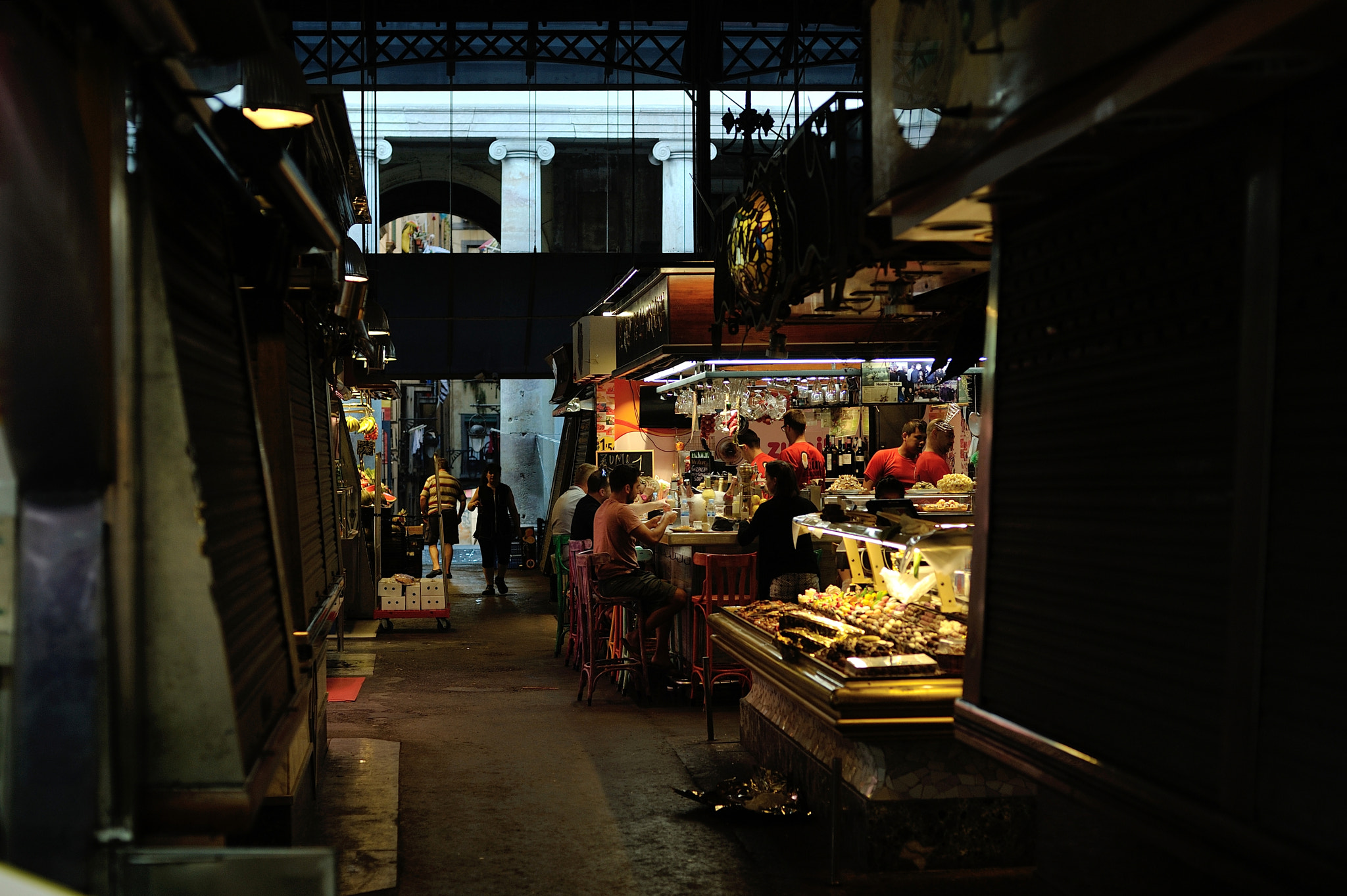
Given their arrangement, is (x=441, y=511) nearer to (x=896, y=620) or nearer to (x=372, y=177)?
(x=372, y=177)

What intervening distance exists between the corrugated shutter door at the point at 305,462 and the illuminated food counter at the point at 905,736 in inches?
97.3

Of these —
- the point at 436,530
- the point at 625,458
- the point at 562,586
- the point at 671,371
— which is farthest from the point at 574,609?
the point at 436,530

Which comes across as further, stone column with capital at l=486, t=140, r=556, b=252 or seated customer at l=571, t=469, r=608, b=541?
stone column with capital at l=486, t=140, r=556, b=252

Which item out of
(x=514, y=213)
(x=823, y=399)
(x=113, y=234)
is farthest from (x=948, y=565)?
(x=514, y=213)

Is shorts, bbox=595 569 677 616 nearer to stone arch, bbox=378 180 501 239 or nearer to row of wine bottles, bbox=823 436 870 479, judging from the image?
row of wine bottles, bbox=823 436 870 479

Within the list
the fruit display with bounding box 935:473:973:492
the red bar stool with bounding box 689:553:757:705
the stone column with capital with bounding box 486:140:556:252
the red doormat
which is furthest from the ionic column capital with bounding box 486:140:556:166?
the fruit display with bounding box 935:473:973:492

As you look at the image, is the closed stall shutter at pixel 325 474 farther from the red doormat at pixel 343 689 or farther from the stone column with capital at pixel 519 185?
the stone column with capital at pixel 519 185

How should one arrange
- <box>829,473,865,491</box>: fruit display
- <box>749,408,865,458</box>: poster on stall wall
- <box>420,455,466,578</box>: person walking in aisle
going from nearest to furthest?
<box>829,473,865,491</box>: fruit display → <box>749,408,865,458</box>: poster on stall wall → <box>420,455,466,578</box>: person walking in aisle

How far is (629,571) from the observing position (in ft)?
30.3

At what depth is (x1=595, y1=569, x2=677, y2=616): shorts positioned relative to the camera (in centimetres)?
902

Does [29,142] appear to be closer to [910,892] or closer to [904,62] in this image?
[904,62]

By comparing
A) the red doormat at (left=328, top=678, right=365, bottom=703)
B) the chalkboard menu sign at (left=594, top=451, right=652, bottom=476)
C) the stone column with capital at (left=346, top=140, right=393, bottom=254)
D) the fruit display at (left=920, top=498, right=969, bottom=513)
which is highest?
the stone column with capital at (left=346, top=140, right=393, bottom=254)

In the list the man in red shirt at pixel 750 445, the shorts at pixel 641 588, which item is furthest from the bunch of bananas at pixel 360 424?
the shorts at pixel 641 588

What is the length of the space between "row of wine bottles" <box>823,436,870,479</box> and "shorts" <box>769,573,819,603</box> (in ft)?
16.3
